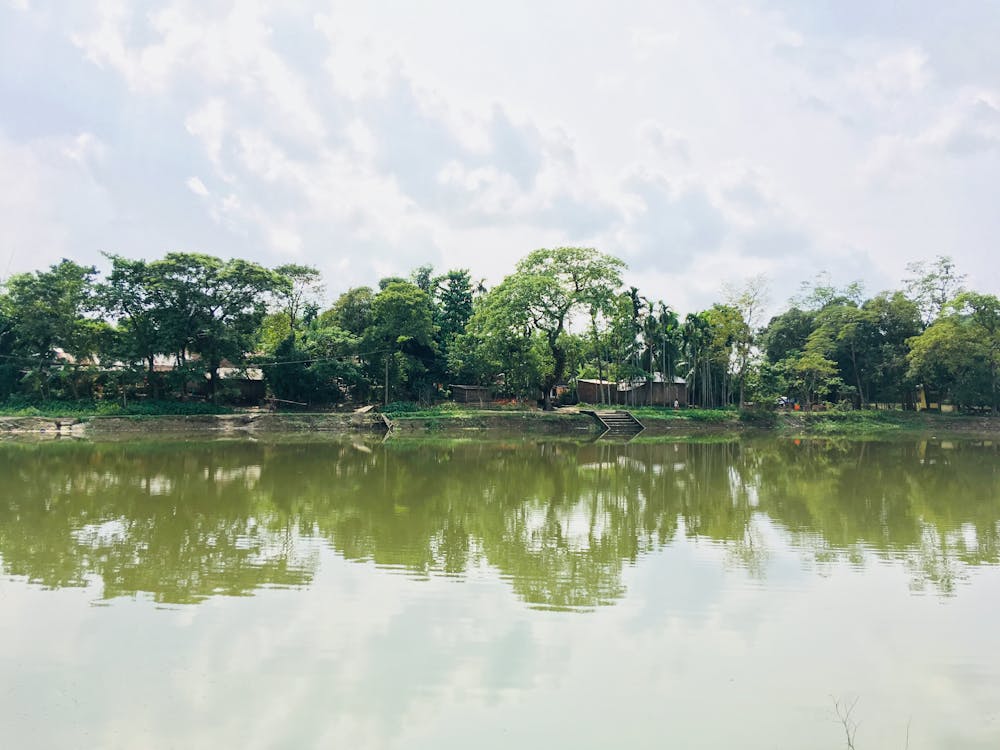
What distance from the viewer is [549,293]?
31.1m

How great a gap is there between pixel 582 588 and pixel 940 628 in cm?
307

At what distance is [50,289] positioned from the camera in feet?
97.2

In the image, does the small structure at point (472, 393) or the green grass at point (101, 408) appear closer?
the green grass at point (101, 408)

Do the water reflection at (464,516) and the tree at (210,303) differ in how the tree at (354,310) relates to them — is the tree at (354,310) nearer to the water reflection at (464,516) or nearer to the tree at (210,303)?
the tree at (210,303)

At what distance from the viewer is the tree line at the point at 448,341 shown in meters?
29.7

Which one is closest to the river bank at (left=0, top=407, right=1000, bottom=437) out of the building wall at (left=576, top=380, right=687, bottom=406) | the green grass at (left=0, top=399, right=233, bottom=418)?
the green grass at (left=0, top=399, right=233, bottom=418)

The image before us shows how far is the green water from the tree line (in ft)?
64.8

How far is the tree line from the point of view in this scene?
29688 millimetres

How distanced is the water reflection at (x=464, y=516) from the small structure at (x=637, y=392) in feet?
58.8

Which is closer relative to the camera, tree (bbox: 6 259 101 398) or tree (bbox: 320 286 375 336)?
tree (bbox: 6 259 101 398)

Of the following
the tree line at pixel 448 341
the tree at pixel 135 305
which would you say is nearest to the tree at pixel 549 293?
the tree line at pixel 448 341

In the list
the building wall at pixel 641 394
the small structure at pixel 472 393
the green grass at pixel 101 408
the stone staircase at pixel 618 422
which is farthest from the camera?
the building wall at pixel 641 394

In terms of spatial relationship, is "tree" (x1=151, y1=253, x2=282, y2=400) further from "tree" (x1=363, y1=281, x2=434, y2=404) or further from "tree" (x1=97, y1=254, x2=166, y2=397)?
"tree" (x1=363, y1=281, x2=434, y2=404)

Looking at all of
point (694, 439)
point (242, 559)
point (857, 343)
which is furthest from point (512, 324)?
point (242, 559)
